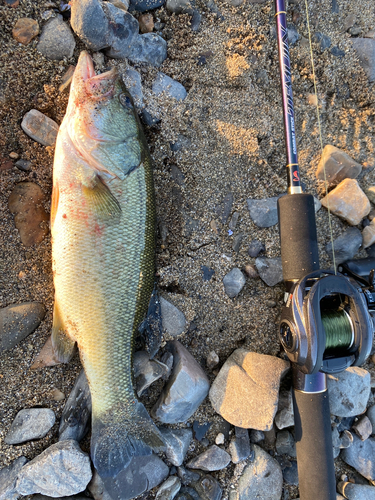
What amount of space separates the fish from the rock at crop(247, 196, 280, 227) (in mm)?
835

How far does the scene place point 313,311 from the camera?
1763 millimetres

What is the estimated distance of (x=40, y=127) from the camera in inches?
90.3

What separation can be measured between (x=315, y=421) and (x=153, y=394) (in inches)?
42.8

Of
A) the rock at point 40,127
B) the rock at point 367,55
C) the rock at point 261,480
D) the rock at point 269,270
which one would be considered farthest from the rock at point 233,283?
the rock at point 367,55

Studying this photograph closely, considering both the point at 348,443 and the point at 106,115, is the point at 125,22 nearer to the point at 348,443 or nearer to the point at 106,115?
the point at 106,115

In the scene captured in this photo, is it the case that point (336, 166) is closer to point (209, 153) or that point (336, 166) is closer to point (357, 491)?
point (209, 153)

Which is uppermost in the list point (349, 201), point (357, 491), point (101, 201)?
point (101, 201)

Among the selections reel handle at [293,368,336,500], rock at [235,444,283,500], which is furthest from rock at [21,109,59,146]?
rock at [235,444,283,500]

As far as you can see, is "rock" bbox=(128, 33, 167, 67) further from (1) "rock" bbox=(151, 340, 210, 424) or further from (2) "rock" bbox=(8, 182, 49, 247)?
(1) "rock" bbox=(151, 340, 210, 424)

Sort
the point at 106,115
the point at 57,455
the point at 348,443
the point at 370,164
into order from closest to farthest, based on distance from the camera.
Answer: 1. the point at 57,455
2. the point at 106,115
3. the point at 348,443
4. the point at 370,164

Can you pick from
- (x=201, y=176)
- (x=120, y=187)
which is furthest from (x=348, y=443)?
(x=120, y=187)

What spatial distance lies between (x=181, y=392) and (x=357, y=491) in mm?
1522

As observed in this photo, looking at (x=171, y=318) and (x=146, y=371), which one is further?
(x=171, y=318)

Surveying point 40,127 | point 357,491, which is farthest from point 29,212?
point 357,491
